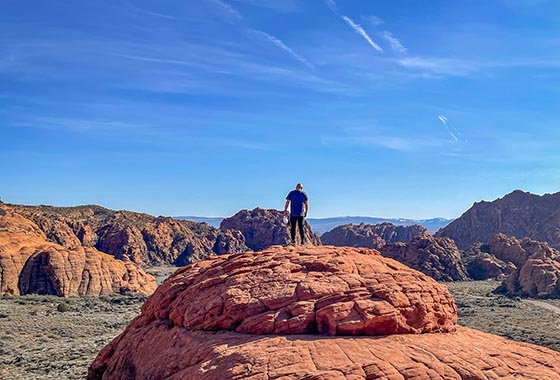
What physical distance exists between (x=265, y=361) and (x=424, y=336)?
14.3 feet

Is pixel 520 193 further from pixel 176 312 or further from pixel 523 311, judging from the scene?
pixel 176 312

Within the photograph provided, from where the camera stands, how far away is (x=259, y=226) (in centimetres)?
13838

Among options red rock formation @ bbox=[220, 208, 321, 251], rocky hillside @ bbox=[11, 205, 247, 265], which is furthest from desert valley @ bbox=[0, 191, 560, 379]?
red rock formation @ bbox=[220, 208, 321, 251]

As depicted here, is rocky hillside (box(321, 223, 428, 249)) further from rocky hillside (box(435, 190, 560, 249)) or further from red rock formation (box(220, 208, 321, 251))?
red rock formation (box(220, 208, 321, 251))

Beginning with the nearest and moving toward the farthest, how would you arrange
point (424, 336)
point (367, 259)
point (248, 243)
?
point (424, 336), point (367, 259), point (248, 243)

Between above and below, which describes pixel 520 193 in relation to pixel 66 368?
above

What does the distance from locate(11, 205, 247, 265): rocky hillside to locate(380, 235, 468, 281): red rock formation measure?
47517mm

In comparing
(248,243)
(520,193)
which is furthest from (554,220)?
(248,243)

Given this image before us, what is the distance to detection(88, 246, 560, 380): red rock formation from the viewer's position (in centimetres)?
1017

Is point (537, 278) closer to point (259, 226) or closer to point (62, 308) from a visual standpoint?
point (62, 308)

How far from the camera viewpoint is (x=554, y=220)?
136 m

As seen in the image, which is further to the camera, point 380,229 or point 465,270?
point 380,229

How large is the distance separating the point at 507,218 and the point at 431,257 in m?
83.3

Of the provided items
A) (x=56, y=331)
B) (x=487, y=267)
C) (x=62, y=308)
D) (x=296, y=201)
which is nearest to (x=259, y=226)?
(x=487, y=267)
